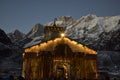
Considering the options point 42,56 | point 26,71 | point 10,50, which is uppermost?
point 10,50

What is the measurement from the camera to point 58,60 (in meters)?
28.2

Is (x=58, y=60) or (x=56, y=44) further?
(x=56, y=44)

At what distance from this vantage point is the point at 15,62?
376ft

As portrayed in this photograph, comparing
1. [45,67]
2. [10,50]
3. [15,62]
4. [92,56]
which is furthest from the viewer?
[10,50]

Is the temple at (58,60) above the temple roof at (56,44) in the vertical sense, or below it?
below

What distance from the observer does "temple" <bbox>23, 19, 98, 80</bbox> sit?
90.3 feet

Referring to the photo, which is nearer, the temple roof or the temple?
the temple

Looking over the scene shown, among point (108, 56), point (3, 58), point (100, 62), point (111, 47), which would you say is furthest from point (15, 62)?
point (111, 47)

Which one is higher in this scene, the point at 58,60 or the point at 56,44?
the point at 56,44

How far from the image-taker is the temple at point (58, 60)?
1083 inches

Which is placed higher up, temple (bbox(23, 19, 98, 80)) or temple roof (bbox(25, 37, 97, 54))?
temple roof (bbox(25, 37, 97, 54))

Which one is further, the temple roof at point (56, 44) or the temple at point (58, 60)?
the temple roof at point (56, 44)

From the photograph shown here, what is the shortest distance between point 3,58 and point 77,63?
95.4m

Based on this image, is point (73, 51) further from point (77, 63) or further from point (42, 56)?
point (42, 56)
